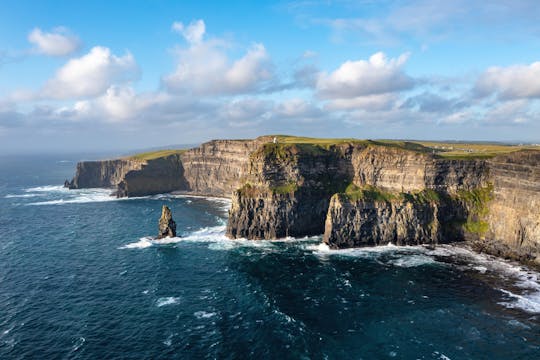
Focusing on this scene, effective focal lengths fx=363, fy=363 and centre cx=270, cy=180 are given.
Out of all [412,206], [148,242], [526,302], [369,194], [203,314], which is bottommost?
[526,302]

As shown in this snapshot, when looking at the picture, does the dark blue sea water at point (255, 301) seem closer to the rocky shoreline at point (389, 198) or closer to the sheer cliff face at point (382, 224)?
the sheer cliff face at point (382, 224)

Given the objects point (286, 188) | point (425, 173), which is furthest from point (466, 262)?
point (286, 188)

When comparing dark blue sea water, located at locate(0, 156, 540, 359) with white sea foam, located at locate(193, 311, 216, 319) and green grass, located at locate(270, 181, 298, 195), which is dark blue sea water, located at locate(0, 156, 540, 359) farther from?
green grass, located at locate(270, 181, 298, 195)

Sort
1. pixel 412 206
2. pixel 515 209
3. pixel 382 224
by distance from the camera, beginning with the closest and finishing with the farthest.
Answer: pixel 515 209 < pixel 412 206 < pixel 382 224

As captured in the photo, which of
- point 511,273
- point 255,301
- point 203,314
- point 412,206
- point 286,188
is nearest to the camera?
point 203,314

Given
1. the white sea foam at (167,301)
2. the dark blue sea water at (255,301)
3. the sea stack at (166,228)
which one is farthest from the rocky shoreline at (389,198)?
the white sea foam at (167,301)

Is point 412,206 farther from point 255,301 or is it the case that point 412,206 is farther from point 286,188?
point 255,301

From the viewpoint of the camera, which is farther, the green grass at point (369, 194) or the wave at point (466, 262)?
the green grass at point (369, 194)

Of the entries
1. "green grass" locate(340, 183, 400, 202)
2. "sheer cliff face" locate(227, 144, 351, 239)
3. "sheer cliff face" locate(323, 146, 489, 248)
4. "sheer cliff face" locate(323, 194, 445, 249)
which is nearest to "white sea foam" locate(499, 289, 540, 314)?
"sheer cliff face" locate(323, 194, 445, 249)
